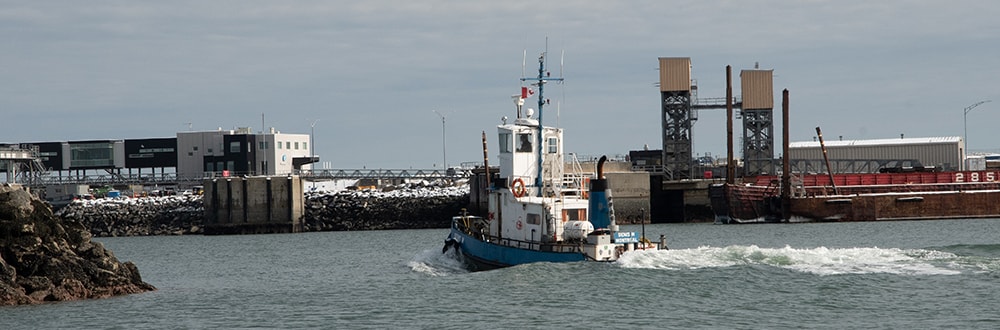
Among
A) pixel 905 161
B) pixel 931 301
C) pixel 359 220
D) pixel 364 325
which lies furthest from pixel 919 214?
pixel 364 325

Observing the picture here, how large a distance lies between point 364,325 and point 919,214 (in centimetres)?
5476

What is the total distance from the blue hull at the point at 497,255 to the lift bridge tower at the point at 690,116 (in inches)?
1621

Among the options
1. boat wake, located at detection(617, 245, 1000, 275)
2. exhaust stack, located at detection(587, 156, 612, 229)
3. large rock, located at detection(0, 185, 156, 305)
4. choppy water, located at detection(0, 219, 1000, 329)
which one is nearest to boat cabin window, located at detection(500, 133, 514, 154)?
exhaust stack, located at detection(587, 156, 612, 229)

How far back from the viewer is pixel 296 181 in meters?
79.6

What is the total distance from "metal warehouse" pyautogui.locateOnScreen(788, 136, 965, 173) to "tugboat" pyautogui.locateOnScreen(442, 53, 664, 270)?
59.0 m

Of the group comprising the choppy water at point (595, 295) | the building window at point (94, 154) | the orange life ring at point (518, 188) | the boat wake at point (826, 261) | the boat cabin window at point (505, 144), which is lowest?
the choppy water at point (595, 295)

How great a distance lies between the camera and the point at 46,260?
35344 millimetres

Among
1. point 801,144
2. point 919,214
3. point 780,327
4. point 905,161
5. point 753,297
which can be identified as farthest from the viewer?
point 801,144

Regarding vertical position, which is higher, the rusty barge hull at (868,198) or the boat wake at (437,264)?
the rusty barge hull at (868,198)

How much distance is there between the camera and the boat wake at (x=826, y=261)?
1451 inches

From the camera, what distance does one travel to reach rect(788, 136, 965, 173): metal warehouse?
102m

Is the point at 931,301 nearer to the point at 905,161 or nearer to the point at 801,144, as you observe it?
the point at 905,161

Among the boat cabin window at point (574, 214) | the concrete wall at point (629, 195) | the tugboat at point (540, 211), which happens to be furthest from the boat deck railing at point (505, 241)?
the concrete wall at point (629, 195)

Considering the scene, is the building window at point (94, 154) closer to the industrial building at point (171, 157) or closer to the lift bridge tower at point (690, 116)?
the industrial building at point (171, 157)
